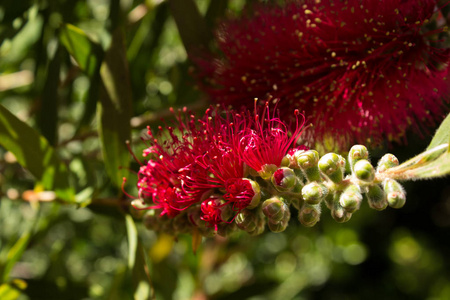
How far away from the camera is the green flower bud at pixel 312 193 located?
0.87 metres

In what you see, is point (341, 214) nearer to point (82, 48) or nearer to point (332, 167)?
point (332, 167)

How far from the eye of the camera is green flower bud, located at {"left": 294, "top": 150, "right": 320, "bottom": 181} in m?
0.91

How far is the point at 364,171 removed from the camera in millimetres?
849

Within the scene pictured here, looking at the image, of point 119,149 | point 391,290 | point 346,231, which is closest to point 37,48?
point 119,149

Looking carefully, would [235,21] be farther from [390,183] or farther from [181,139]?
[390,183]

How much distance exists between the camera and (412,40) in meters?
1.23

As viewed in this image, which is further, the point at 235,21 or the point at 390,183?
the point at 235,21

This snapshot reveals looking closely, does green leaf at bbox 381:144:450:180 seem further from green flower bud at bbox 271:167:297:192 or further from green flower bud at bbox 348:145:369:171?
green flower bud at bbox 271:167:297:192

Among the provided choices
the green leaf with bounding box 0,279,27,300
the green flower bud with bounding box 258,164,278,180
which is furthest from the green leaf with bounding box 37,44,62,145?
the green flower bud with bounding box 258,164,278,180

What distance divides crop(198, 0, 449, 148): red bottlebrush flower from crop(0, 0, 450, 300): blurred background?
18cm

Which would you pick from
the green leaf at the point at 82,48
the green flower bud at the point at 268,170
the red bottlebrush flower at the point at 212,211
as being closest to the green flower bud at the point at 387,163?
the green flower bud at the point at 268,170

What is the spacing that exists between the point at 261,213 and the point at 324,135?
0.36m

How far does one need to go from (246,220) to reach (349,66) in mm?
515

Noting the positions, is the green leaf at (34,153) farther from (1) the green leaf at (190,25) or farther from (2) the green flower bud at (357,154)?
(2) the green flower bud at (357,154)
